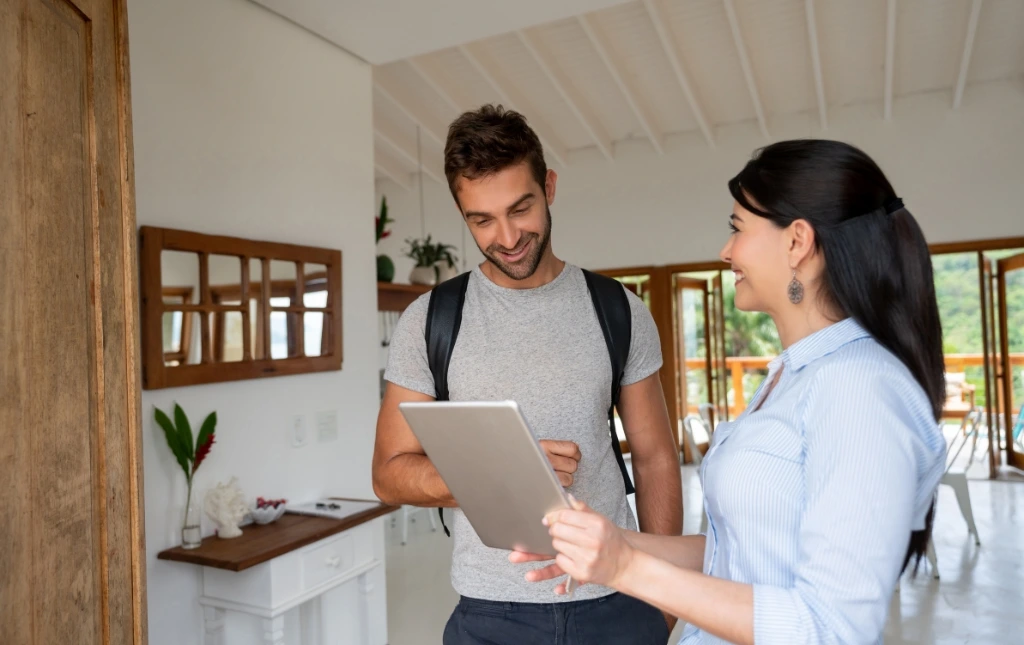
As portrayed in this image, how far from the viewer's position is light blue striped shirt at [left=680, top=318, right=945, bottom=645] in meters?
0.88

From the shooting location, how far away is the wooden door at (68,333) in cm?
126

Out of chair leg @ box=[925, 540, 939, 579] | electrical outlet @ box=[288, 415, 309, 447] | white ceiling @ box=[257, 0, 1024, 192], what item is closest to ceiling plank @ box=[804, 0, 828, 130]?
white ceiling @ box=[257, 0, 1024, 192]

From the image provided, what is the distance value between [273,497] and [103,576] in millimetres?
1690

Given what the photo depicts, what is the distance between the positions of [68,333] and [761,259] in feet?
3.89

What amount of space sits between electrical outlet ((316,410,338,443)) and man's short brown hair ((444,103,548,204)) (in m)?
2.12

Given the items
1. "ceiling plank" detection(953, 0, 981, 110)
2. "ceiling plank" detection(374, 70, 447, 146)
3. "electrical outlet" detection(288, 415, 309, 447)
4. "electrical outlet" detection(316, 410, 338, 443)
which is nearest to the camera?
"electrical outlet" detection(288, 415, 309, 447)

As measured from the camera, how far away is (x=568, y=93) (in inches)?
281

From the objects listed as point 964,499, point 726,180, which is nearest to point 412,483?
point 964,499

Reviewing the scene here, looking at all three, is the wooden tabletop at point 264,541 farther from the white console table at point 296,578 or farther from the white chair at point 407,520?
the white chair at point 407,520

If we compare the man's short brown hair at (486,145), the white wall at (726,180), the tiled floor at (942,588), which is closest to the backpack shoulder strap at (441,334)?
the man's short brown hair at (486,145)

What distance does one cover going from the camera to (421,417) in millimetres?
985

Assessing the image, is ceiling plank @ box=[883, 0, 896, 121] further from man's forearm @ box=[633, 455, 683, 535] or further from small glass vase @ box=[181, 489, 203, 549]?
small glass vase @ box=[181, 489, 203, 549]

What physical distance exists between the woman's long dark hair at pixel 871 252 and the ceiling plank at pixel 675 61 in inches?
190

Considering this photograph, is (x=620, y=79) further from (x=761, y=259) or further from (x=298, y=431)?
(x=761, y=259)
